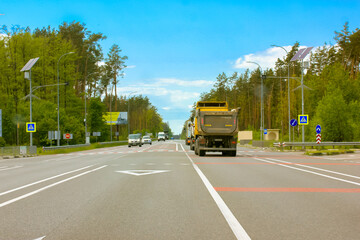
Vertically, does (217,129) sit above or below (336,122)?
below

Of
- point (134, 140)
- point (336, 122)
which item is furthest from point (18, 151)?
point (336, 122)

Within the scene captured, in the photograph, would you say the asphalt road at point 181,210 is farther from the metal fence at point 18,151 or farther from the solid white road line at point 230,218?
the metal fence at point 18,151

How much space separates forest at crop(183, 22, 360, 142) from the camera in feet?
166

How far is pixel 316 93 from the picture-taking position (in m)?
77.0

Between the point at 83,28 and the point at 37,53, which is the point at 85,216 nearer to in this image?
the point at 37,53

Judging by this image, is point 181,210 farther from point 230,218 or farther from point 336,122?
point 336,122

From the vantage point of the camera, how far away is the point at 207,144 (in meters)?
26.9

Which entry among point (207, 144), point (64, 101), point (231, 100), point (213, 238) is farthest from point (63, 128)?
point (231, 100)

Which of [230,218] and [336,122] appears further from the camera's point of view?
[336,122]

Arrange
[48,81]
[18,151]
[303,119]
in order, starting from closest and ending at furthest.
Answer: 1. [303,119]
2. [18,151]
3. [48,81]

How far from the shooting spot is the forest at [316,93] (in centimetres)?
5072

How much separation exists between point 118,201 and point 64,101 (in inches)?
2356

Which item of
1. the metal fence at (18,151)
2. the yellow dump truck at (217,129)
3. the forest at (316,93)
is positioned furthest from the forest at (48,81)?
the forest at (316,93)

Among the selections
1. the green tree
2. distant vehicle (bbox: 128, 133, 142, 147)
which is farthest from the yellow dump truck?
distant vehicle (bbox: 128, 133, 142, 147)
